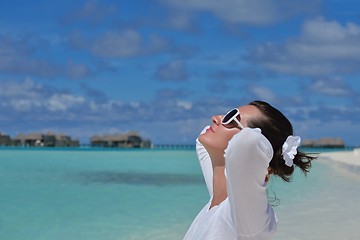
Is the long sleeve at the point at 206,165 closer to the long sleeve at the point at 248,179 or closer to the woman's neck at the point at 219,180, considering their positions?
the woman's neck at the point at 219,180

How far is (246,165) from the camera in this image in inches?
68.2

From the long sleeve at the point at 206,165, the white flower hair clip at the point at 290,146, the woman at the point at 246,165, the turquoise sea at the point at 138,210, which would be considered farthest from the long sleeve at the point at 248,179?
the turquoise sea at the point at 138,210

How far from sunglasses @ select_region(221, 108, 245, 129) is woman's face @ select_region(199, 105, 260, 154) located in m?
0.01

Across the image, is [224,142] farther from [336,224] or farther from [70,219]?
[70,219]

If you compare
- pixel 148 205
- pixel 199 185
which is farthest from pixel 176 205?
pixel 199 185

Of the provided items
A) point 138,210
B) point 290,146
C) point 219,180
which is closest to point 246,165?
point 290,146

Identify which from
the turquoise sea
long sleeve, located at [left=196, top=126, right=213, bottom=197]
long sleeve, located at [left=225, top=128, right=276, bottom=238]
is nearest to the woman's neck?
long sleeve, located at [left=225, top=128, right=276, bottom=238]

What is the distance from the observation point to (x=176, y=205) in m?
11.8

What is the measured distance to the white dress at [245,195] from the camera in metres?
1.72

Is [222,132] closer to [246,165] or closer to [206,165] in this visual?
[246,165]

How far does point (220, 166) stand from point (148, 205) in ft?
33.1

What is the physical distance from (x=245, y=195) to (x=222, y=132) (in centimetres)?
33

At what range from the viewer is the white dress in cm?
172

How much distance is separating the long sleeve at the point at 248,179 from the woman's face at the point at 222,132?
244 millimetres
